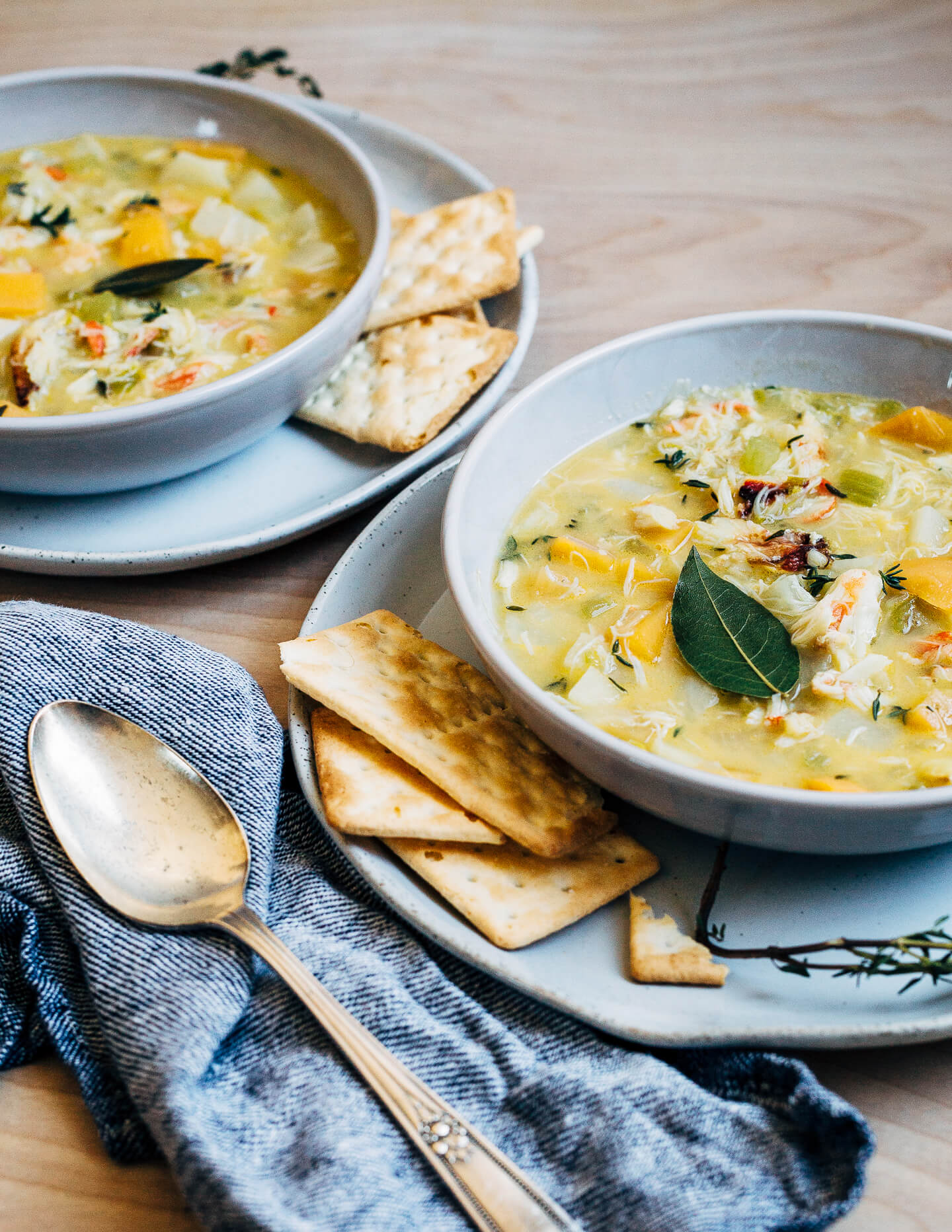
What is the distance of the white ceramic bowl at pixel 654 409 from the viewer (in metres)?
1.87

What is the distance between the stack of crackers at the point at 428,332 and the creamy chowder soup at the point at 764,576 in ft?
1.62

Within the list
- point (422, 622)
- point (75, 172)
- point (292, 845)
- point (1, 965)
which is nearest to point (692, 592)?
point (422, 622)

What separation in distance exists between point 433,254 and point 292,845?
202 cm

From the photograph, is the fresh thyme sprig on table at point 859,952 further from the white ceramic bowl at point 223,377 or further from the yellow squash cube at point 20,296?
the yellow squash cube at point 20,296

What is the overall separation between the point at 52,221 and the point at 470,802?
8.81 ft

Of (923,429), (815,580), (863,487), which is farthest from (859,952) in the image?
(923,429)

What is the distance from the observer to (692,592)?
231 centimetres

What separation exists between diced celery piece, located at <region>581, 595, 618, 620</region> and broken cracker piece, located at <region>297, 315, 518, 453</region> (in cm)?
80

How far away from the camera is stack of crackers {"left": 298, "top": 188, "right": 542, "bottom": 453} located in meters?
3.04

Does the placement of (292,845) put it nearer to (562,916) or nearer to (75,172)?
(562,916)

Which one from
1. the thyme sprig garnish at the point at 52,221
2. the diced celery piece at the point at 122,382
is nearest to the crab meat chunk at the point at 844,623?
the diced celery piece at the point at 122,382

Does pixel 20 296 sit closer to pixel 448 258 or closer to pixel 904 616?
pixel 448 258

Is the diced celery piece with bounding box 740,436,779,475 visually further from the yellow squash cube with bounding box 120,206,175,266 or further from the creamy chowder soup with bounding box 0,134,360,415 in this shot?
the yellow squash cube with bounding box 120,206,175,266

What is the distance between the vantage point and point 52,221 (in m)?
3.70
